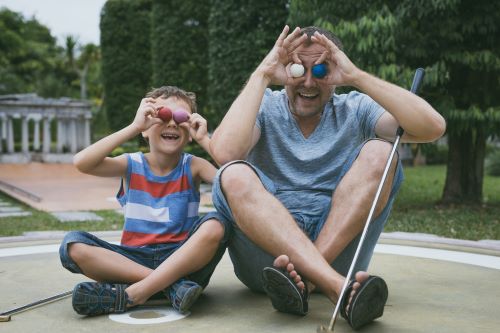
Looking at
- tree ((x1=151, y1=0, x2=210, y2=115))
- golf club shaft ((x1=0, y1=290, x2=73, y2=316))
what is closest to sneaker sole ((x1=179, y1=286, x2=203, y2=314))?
golf club shaft ((x1=0, y1=290, x2=73, y2=316))

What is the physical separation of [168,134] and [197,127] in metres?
0.13

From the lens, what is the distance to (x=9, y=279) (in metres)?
3.15

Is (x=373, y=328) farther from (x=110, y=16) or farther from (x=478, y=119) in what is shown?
(x=110, y=16)

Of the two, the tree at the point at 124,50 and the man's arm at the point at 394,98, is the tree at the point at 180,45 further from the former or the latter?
the man's arm at the point at 394,98

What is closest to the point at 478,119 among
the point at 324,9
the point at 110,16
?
the point at 324,9

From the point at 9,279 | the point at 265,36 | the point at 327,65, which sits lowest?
the point at 9,279

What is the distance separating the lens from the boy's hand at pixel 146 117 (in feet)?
8.57

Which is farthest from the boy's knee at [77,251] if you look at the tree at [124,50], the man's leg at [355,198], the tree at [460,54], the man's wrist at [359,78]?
the tree at [124,50]

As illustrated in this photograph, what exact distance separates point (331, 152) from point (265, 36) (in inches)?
317

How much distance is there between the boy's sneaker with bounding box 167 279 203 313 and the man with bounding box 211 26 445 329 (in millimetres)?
260

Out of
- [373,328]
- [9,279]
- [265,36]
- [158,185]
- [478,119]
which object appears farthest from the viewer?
[265,36]

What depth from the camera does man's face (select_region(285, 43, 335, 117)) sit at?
8.40 ft

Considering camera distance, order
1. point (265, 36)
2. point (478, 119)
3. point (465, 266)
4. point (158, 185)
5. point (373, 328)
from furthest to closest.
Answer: point (265, 36), point (478, 119), point (465, 266), point (158, 185), point (373, 328)

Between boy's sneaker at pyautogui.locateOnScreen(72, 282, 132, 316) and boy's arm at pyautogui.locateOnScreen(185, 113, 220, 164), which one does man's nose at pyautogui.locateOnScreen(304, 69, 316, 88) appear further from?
boy's sneaker at pyautogui.locateOnScreen(72, 282, 132, 316)
